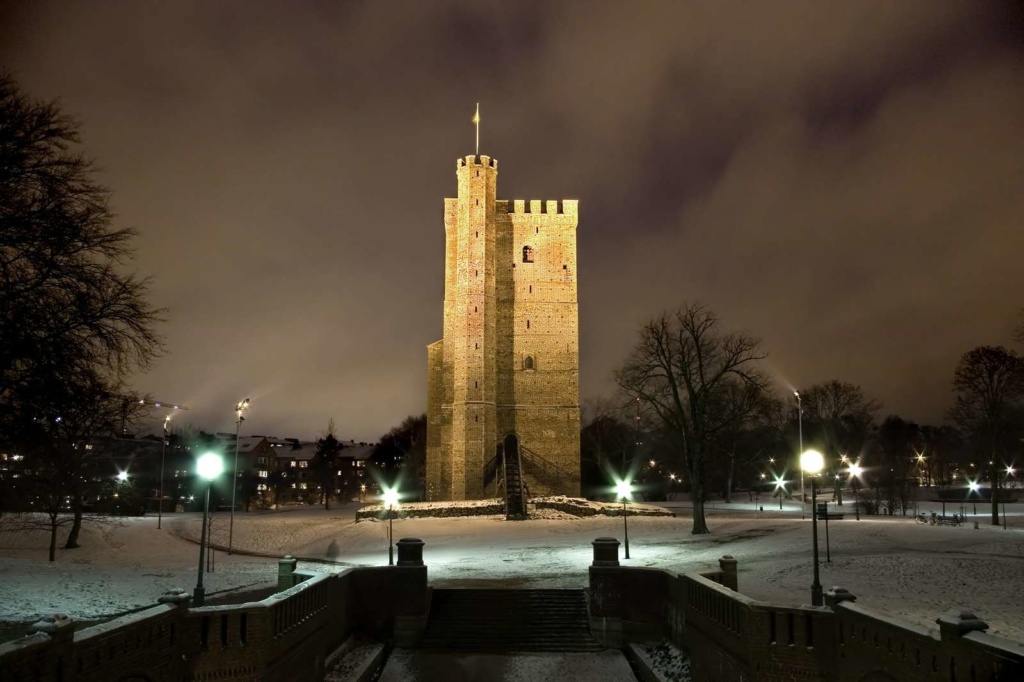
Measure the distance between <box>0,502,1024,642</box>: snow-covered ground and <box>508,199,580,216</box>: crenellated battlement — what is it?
73.7 ft

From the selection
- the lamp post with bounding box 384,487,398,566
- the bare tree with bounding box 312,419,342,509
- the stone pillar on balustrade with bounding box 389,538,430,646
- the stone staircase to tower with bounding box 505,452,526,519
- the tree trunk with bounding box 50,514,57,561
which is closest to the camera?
the stone pillar on balustrade with bounding box 389,538,430,646

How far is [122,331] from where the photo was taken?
17984 mm

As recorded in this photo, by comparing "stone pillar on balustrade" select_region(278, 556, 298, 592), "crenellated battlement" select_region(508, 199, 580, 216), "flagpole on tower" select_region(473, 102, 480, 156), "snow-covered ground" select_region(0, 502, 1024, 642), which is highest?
"flagpole on tower" select_region(473, 102, 480, 156)

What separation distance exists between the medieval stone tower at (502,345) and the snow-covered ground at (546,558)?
28.2 feet

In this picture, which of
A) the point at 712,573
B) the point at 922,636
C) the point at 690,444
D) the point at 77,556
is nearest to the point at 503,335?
the point at 690,444

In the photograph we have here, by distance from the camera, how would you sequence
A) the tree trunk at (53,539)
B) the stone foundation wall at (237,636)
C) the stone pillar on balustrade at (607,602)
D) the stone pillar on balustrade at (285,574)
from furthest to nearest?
the tree trunk at (53,539) → the stone pillar on balustrade at (607,602) → the stone pillar on balustrade at (285,574) → the stone foundation wall at (237,636)

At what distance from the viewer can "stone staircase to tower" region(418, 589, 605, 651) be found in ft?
65.0

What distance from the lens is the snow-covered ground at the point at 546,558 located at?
58.9ft

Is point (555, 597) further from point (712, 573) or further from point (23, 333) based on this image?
point (23, 333)

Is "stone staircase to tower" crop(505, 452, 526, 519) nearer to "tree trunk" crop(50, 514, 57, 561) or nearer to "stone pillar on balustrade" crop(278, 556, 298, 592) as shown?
"tree trunk" crop(50, 514, 57, 561)

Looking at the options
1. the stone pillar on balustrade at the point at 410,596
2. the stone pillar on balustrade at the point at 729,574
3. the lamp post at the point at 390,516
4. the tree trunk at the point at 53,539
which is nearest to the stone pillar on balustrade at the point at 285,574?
the stone pillar on balustrade at the point at 410,596

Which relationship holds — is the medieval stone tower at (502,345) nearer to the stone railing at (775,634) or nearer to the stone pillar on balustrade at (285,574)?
the stone railing at (775,634)

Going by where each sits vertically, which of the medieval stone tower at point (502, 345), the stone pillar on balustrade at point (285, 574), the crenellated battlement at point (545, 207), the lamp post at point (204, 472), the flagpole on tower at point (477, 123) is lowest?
the stone pillar on balustrade at point (285, 574)

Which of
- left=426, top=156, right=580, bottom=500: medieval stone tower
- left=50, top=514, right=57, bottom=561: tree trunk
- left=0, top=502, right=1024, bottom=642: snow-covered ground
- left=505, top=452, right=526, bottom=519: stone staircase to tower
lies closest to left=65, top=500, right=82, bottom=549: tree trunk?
left=0, top=502, right=1024, bottom=642: snow-covered ground
